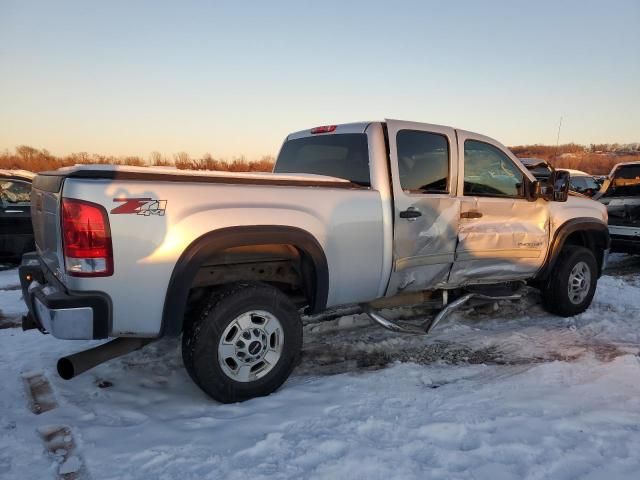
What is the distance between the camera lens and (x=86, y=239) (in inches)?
106

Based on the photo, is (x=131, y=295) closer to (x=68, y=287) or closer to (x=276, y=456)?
(x=68, y=287)

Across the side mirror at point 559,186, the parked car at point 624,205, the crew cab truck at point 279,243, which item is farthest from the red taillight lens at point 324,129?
the parked car at point 624,205

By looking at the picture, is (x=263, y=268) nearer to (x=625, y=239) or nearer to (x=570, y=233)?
(x=570, y=233)

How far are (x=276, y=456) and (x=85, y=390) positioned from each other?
1.74 meters

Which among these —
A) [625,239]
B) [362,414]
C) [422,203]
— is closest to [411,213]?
[422,203]

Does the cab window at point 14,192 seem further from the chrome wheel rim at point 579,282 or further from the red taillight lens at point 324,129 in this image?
the chrome wheel rim at point 579,282

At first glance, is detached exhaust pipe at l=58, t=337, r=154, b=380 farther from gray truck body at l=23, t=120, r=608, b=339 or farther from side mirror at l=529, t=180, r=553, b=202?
side mirror at l=529, t=180, r=553, b=202

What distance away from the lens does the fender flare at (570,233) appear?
16.7ft

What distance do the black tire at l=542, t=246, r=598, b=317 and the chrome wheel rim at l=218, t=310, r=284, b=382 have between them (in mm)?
3454

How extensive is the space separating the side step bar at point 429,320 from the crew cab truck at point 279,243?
0.7 inches

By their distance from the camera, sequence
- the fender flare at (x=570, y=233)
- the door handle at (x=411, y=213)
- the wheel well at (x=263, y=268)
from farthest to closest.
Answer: the fender flare at (x=570, y=233)
the door handle at (x=411, y=213)
the wheel well at (x=263, y=268)

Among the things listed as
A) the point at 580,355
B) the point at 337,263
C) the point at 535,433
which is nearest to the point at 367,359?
the point at 337,263

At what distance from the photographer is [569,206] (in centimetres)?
522

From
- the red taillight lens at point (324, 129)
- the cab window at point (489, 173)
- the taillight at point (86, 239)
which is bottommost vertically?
the taillight at point (86, 239)
